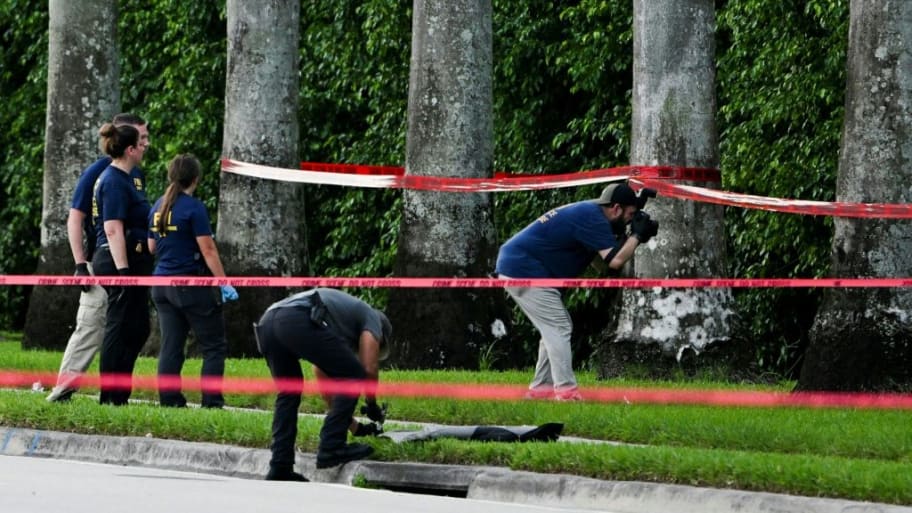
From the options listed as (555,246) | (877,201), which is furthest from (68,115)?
(877,201)

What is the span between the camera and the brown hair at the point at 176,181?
1398cm

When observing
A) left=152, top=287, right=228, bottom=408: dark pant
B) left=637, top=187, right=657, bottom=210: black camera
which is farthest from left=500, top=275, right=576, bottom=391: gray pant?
left=152, top=287, right=228, bottom=408: dark pant

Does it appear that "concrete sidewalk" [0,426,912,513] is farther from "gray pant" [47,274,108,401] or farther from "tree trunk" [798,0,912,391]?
"tree trunk" [798,0,912,391]

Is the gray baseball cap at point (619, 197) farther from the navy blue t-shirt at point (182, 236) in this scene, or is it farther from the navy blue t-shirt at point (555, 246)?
the navy blue t-shirt at point (182, 236)

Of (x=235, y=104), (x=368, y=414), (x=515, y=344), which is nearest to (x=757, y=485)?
(x=368, y=414)

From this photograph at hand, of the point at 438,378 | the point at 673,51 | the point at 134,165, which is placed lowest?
the point at 438,378

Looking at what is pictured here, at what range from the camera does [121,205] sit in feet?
46.3

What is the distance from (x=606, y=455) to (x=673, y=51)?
6036mm

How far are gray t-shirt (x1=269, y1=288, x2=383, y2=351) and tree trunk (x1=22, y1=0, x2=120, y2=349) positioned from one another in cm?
1072

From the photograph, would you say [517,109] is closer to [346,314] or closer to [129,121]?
[129,121]

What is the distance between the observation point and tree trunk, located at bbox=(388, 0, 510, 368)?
17.5 meters

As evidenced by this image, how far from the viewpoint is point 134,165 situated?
14414 mm

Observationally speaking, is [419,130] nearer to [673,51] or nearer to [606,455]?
[673,51]

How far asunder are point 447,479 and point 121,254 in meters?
3.93
